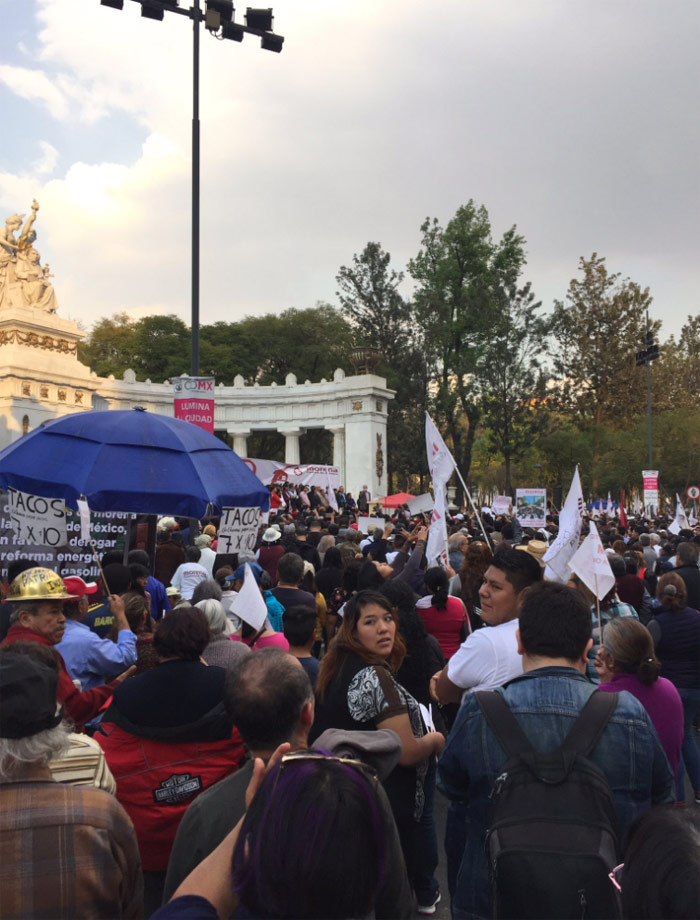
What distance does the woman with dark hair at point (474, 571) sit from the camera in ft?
26.1

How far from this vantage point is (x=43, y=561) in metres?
7.37

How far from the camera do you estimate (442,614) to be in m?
6.98

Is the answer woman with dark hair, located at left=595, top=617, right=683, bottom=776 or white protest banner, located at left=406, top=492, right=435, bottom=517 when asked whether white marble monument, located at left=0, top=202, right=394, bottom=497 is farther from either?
woman with dark hair, located at left=595, top=617, right=683, bottom=776

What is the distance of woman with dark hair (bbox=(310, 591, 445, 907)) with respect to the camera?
3893 mm

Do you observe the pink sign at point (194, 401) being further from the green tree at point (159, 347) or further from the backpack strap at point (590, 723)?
the green tree at point (159, 347)

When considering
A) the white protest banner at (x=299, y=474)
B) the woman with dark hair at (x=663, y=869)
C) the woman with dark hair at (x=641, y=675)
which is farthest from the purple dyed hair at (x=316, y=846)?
the white protest banner at (x=299, y=474)

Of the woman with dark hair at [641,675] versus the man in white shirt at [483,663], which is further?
the woman with dark hair at [641,675]

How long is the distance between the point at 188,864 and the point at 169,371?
5725cm

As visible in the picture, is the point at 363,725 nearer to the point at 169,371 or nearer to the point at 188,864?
the point at 188,864

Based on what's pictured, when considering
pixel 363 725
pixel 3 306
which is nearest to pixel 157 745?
pixel 363 725

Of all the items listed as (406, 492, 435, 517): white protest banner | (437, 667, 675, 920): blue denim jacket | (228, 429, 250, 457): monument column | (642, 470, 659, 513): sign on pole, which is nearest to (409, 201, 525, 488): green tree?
(228, 429, 250, 457): monument column

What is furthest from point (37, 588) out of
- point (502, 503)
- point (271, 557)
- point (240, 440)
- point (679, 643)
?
point (240, 440)

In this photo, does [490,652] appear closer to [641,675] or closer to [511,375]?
[641,675]

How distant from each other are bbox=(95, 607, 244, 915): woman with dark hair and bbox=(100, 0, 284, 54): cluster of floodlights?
35.2 ft
